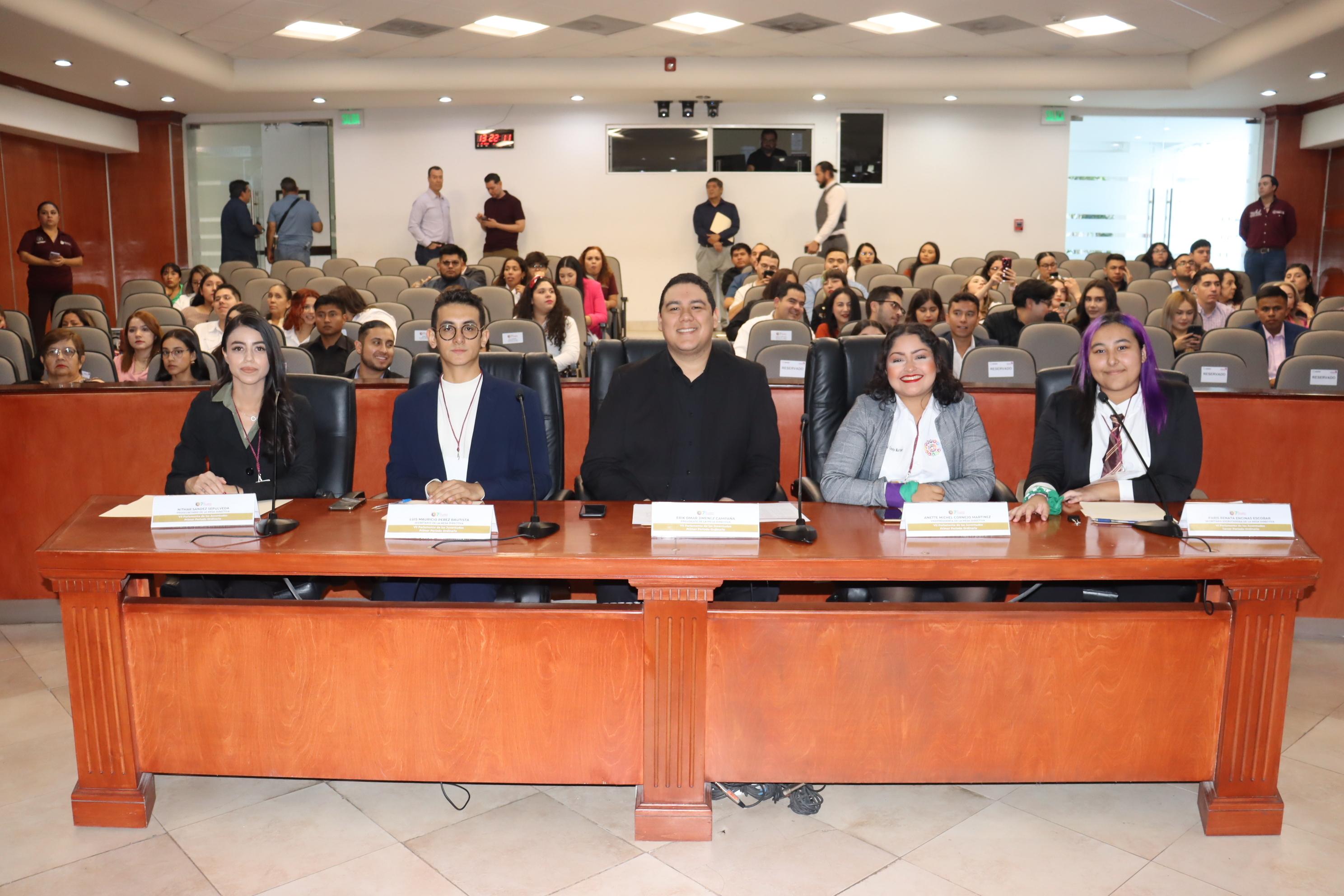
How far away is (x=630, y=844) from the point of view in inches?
Answer: 89.1

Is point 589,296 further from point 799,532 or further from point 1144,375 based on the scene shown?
point 799,532

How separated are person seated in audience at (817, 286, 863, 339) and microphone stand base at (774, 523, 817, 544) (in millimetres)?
4146

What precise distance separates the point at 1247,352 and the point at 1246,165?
8985mm

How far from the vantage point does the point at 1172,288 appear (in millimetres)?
9734

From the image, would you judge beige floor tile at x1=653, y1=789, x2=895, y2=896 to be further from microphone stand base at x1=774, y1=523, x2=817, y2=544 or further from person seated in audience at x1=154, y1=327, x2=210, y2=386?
person seated in audience at x1=154, y1=327, x2=210, y2=386

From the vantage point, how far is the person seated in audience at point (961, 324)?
529 cm

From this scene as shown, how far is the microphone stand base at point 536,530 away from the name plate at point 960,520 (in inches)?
32.3

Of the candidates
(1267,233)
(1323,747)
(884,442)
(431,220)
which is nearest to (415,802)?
(884,442)

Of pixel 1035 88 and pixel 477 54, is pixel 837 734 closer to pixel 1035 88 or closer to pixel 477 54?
pixel 477 54

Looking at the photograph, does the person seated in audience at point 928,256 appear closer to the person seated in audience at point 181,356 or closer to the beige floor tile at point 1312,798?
the person seated in audience at point 181,356

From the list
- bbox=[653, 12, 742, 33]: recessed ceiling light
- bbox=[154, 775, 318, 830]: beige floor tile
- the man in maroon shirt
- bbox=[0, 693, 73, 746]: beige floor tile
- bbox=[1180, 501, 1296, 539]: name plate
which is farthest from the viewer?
the man in maroon shirt

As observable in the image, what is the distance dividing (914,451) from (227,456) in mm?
2001

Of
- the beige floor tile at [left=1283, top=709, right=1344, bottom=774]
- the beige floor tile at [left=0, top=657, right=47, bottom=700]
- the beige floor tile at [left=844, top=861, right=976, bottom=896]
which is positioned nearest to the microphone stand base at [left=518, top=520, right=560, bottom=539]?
the beige floor tile at [left=844, top=861, right=976, bottom=896]

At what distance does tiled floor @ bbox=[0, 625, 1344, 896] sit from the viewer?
2.10 meters
